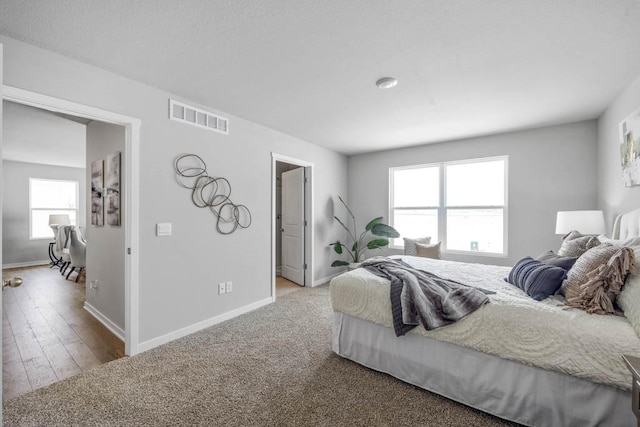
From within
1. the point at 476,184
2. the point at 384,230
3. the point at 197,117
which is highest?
the point at 197,117

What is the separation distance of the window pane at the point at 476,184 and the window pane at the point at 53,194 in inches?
343

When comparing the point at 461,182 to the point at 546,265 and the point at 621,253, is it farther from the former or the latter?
the point at 621,253

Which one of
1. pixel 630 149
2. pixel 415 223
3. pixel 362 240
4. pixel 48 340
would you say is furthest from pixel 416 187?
pixel 48 340

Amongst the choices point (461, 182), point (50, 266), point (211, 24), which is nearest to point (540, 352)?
point (211, 24)

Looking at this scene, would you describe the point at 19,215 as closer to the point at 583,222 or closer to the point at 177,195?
the point at 177,195

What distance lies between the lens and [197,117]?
2973 mm

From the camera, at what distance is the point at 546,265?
6.68ft

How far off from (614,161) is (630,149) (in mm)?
578

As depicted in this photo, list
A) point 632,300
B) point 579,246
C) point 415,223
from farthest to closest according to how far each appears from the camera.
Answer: point 415,223
point 579,246
point 632,300

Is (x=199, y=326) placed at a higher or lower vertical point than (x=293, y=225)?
lower

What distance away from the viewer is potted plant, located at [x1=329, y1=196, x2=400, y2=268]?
473 cm

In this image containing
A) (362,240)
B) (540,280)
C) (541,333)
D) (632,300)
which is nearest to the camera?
(632,300)

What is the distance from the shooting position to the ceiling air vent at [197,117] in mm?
2795

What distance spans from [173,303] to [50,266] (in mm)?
5718
